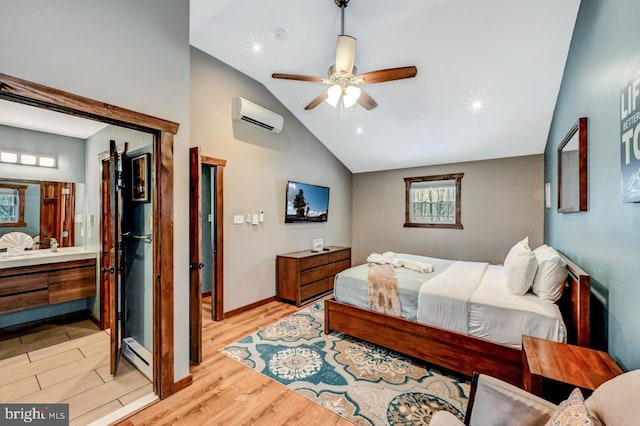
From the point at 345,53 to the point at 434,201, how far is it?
12.3ft

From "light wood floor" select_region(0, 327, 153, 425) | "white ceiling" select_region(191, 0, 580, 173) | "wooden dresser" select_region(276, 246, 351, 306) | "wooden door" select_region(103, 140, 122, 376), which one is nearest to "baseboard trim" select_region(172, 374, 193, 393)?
"light wood floor" select_region(0, 327, 153, 425)

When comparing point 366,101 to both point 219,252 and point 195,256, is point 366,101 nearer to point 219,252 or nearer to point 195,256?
point 195,256

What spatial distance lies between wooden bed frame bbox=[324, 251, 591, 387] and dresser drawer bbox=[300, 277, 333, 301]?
1.17 m

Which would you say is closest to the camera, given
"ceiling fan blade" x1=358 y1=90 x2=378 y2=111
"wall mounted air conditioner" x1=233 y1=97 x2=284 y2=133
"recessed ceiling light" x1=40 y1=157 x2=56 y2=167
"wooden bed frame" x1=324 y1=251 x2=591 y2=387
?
"wooden bed frame" x1=324 y1=251 x2=591 y2=387

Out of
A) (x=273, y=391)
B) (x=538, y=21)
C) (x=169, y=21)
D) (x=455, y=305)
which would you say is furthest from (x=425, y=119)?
(x=273, y=391)

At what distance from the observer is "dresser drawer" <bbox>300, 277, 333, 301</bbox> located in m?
4.07

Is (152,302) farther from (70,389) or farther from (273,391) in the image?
(273,391)

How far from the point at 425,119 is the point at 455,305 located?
2749 mm

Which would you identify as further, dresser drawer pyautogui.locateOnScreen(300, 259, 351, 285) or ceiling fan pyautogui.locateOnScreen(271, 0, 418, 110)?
dresser drawer pyautogui.locateOnScreen(300, 259, 351, 285)

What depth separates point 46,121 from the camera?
2.13 metres

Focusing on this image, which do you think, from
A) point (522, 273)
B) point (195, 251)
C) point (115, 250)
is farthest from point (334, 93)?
point (115, 250)

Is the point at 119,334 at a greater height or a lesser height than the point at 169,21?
lesser

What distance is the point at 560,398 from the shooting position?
1382 millimetres

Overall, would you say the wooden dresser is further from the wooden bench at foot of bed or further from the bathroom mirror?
the bathroom mirror
